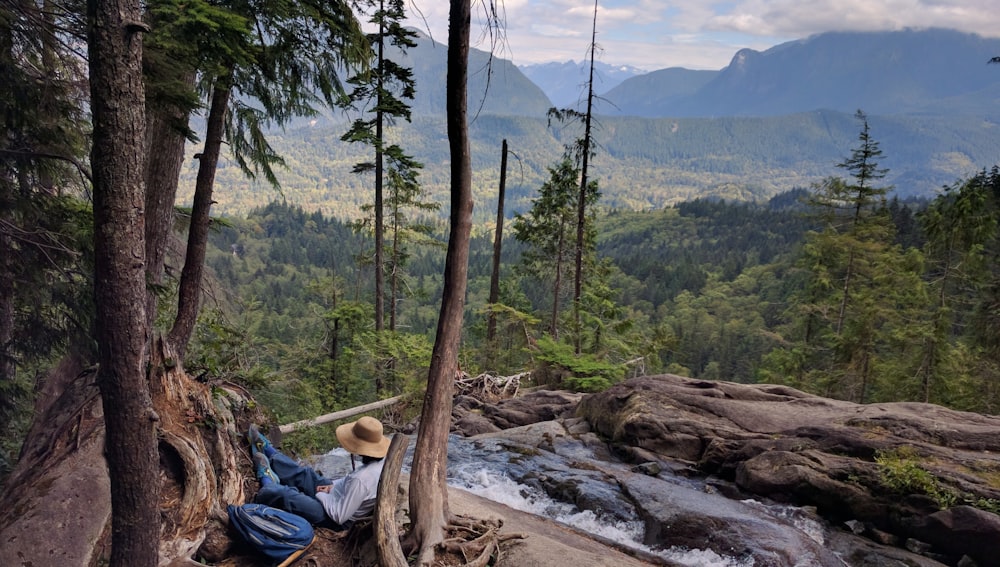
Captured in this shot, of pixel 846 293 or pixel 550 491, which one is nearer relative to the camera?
pixel 550 491

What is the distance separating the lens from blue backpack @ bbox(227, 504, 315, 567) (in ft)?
16.0

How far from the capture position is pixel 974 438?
8.58m

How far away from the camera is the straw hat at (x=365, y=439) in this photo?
5.78 meters

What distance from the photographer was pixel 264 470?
5.81 meters

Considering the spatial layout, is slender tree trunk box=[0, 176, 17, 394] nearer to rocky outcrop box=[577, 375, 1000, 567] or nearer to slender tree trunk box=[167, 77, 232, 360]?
slender tree trunk box=[167, 77, 232, 360]

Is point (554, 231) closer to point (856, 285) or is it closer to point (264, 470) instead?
point (856, 285)

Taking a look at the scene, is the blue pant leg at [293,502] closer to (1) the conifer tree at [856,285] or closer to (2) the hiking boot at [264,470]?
(2) the hiking boot at [264,470]

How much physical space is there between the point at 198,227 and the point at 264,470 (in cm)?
405

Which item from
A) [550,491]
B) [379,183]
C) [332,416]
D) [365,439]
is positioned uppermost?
[379,183]

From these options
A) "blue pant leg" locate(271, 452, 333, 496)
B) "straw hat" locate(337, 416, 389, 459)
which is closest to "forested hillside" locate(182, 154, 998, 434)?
"blue pant leg" locate(271, 452, 333, 496)

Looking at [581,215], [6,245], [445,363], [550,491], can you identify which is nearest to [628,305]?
[581,215]

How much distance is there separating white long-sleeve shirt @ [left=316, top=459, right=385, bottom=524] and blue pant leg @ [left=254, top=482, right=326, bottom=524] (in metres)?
0.10

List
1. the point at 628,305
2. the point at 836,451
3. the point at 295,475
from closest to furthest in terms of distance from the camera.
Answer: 1. the point at 295,475
2. the point at 836,451
3. the point at 628,305

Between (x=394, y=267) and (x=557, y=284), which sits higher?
(x=394, y=267)
